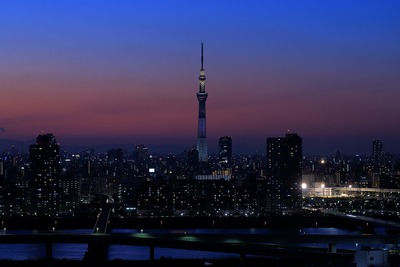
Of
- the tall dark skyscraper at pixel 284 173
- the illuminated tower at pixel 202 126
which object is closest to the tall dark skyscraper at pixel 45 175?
the tall dark skyscraper at pixel 284 173

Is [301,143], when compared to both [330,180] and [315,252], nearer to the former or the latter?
[330,180]

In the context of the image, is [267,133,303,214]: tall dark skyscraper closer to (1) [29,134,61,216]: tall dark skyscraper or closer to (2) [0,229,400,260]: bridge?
(1) [29,134,61,216]: tall dark skyscraper

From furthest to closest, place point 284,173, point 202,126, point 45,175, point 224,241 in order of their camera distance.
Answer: point 202,126 → point 284,173 → point 45,175 → point 224,241

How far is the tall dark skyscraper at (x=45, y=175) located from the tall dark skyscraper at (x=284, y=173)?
46.6 ft

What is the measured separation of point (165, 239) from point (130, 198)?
108 feet

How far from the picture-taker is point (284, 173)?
66500 mm

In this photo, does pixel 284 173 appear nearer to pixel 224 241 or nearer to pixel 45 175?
pixel 45 175

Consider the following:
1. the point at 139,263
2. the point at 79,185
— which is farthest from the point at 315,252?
the point at 79,185

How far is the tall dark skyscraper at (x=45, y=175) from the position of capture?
57.7 m

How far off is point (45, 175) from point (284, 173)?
17473 millimetres

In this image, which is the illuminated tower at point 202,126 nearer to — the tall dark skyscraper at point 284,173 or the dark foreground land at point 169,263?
the tall dark skyscraper at point 284,173

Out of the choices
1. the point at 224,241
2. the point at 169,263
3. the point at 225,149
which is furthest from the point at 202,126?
the point at 169,263

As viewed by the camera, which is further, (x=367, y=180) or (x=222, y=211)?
(x=367, y=180)

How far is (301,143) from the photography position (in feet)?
223
